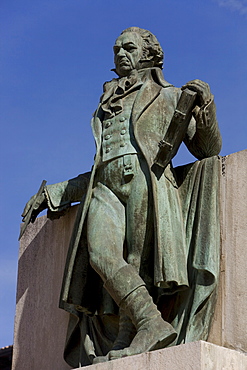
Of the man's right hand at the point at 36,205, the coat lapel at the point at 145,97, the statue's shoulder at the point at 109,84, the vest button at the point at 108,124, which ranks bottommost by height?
the man's right hand at the point at 36,205

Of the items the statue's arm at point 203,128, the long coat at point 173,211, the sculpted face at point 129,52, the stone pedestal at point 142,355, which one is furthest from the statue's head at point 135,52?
the stone pedestal at point 142,355

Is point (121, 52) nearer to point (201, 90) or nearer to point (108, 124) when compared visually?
point (108, 124)

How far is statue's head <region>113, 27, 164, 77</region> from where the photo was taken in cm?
934

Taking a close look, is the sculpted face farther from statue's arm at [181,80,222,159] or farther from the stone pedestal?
the stone pedestal

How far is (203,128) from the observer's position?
349 inches

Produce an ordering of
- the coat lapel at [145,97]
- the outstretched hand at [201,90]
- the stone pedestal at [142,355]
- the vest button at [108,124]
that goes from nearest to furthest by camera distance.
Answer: the stone pedestal at [142,355] < the outstretched hand at [201,90] < the coat lapel at [145,97] < the vest button at [108,124]

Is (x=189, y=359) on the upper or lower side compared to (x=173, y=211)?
lower

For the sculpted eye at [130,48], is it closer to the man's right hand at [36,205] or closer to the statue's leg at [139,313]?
the man's right hand at [36,205]

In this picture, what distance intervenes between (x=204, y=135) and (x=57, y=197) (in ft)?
5.28

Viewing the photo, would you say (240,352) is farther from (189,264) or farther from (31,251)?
(31,251)

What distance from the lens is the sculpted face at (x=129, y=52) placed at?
9.34 m

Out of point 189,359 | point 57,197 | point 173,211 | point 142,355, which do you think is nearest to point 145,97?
point 173,211

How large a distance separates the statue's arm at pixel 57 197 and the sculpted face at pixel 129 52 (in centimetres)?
105

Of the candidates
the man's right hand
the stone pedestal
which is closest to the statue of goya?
the stone pedestal
